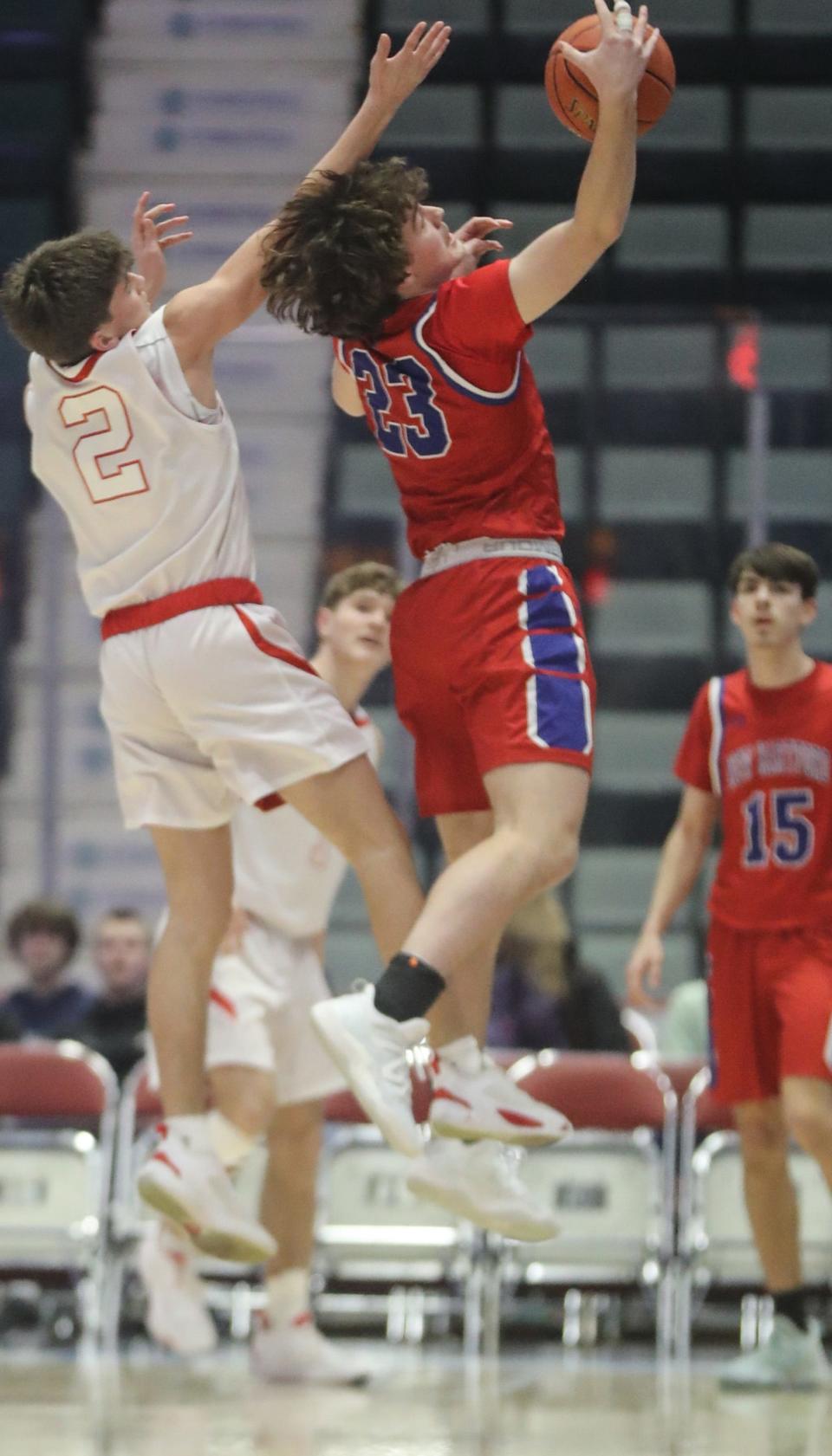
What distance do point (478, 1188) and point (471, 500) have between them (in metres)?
1.36

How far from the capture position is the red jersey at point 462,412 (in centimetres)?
389

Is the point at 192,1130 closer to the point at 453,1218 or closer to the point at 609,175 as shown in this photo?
the point at 609,175

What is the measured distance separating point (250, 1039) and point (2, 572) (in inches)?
154

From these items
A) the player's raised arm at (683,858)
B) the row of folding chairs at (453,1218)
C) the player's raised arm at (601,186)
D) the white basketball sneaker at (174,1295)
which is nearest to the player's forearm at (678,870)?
the player's raised arm at (683,858)

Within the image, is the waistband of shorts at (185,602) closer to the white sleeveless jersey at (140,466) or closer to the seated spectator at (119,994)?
the white sleeveless jersey at (140,466)

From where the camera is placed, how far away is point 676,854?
5938 millimetres

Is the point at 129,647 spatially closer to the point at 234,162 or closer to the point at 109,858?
the point at 109,858

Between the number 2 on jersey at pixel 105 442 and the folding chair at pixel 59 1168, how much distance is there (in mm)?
3201

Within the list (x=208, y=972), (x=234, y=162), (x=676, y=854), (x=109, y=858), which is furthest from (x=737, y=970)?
(x=234, y=162)

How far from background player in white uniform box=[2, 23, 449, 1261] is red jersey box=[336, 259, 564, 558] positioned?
34 cm

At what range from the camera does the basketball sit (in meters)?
4.04

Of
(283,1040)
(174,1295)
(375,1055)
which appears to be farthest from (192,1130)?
(283,1040)

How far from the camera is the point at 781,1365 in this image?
5641mm

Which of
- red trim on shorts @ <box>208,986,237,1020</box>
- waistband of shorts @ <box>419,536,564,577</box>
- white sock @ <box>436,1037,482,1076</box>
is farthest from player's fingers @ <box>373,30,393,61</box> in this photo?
red trim on shorts @ <box>208,986,237,1020</box>
